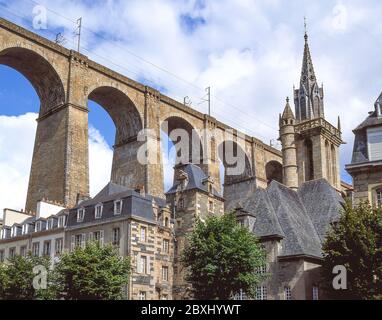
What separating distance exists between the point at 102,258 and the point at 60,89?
61.3ft

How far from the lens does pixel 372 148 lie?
29203 mm

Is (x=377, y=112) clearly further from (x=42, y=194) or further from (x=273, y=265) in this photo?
(x=42, y=194)

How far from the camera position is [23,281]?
29.2 meters

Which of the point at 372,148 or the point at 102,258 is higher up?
the point at 372,148

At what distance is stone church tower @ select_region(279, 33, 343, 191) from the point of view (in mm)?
47781

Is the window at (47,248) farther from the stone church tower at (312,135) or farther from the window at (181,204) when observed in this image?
the stone church tower at (312,135)

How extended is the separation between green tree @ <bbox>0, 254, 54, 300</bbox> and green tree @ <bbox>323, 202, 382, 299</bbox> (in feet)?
45.1

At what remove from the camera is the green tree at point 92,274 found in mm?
26266

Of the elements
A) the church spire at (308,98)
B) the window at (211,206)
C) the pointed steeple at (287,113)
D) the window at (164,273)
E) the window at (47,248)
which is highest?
the church spire at (308,98)

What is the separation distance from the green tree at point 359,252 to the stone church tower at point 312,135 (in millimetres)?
19592

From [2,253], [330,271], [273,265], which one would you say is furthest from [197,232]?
[2,253]

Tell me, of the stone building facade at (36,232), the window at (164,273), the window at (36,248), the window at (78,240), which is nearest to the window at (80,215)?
the window at (78,240)

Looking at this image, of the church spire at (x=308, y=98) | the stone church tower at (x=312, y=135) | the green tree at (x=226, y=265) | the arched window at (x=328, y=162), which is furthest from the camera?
the church spire at (x=308, y=98)
